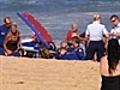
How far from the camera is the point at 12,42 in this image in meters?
13.1

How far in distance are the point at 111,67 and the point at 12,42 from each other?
23.3 feet

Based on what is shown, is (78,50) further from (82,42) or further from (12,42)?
(12,42)

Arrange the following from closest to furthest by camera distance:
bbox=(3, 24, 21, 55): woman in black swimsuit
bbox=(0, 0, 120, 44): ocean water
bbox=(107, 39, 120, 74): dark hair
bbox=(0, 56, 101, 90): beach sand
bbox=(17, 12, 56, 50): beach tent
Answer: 1. bbox=(107, 39, 120, 74): dark hair
2. bbox=(0, 56, 101, 90): beach sand
3. bbox=(3, 24, 21, 55): woman in black swimsuit
4. bbox=(17, 12, 56, 50): beach tent
5. bbox=(0, 0, 120, 44): ocean water

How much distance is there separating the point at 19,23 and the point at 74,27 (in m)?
12.4

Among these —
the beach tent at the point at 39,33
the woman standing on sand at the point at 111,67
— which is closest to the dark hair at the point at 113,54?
the woman standing on sand at the point at 111,67

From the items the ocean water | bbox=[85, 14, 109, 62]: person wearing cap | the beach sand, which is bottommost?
the ocean water

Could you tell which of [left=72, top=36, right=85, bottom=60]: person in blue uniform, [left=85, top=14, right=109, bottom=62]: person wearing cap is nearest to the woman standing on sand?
[left=85, top=14, right=109, bottom=62]: person wearing cap

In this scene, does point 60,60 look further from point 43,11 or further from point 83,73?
point 43,11

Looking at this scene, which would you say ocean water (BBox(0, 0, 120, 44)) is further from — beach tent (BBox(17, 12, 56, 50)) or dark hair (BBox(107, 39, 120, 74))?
dark hair (BBox(107, 39, 120, 74))

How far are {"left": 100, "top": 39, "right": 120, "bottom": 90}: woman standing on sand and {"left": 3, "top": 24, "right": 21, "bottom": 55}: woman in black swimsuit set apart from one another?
6766mm

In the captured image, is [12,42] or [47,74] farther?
[12,42]

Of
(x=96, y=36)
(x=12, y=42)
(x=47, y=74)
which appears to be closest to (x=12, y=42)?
(x=12, y=42)

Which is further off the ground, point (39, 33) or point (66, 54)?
point (39, 33)

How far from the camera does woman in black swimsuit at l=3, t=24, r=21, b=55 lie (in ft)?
Answer: 42.4
